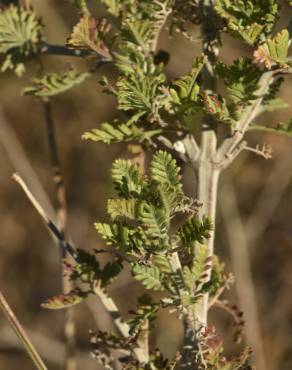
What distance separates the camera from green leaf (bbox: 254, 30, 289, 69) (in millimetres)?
689

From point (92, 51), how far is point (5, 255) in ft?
10.3

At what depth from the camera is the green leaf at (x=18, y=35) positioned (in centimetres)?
93

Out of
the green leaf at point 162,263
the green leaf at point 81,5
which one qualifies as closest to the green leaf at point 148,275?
the green leaf at point 162,263

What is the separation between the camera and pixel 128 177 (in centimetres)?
71

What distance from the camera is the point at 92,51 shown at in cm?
87

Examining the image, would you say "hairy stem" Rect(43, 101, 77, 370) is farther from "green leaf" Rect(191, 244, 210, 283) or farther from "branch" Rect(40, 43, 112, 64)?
"green leaf" Rect(191, 244, 210, 283)

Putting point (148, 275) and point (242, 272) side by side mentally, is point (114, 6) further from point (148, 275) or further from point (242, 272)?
point (242, 272)

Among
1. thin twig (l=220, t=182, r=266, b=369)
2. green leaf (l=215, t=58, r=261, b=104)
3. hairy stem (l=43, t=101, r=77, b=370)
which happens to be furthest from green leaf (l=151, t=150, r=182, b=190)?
thin twig (l=220, t=182, r=266, b=369)

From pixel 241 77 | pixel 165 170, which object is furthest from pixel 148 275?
pixel 241 77

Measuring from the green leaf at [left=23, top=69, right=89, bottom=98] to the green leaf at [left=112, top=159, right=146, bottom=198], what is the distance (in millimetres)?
231

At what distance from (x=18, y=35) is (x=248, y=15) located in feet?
1.19

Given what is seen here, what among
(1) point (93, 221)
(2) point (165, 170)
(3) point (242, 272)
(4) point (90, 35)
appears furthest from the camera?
(1) point (93, 221)

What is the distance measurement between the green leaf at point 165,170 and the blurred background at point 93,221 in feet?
4.92

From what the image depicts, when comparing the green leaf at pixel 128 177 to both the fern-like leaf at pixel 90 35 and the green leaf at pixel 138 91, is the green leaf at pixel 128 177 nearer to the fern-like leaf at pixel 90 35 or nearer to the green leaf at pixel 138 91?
the green leaf at pixel 138 91
